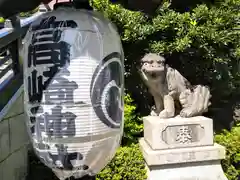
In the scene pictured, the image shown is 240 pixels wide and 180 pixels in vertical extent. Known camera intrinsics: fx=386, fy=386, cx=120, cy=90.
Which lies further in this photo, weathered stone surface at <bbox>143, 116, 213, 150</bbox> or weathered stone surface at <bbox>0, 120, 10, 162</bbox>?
weathered stone surface at <bbox>143, 116, 213, 150</bbox>

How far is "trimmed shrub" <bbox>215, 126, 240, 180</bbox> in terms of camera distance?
4027 millimetres

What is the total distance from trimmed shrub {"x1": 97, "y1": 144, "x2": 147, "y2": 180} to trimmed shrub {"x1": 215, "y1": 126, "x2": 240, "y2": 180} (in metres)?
0.91

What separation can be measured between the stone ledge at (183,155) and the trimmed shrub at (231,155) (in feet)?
1.23

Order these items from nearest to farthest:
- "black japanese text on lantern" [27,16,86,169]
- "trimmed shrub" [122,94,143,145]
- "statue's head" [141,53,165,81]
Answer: "black japanese text on lantern" [27,16,86,169] < "statue's head" [141,53,165,81] < "trimmed shrub" [122,94,143,145]

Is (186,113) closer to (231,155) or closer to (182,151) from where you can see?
(182,151)

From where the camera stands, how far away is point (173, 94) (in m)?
3.85

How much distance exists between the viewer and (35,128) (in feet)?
4.68

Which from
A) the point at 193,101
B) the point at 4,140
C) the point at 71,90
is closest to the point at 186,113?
the point at 193,101

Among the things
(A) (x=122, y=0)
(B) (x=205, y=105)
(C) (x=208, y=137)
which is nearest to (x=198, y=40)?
(B) (x=205, y=105)

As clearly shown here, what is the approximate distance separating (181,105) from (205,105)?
9.8 inches

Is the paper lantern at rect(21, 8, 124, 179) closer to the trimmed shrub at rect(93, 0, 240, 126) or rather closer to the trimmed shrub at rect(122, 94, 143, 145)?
the trimmed shrub at rect(93, 0, 240, 126)

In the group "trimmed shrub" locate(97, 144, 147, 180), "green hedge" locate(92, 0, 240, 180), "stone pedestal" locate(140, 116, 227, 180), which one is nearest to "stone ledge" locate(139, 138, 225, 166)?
"stone pedestal" locate(140, 116, 227, 180)

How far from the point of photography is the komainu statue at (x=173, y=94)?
3697mm

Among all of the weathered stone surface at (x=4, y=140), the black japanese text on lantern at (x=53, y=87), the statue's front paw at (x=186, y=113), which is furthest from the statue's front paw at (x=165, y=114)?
the black japanese text on lantern at (x=53, y=87)
